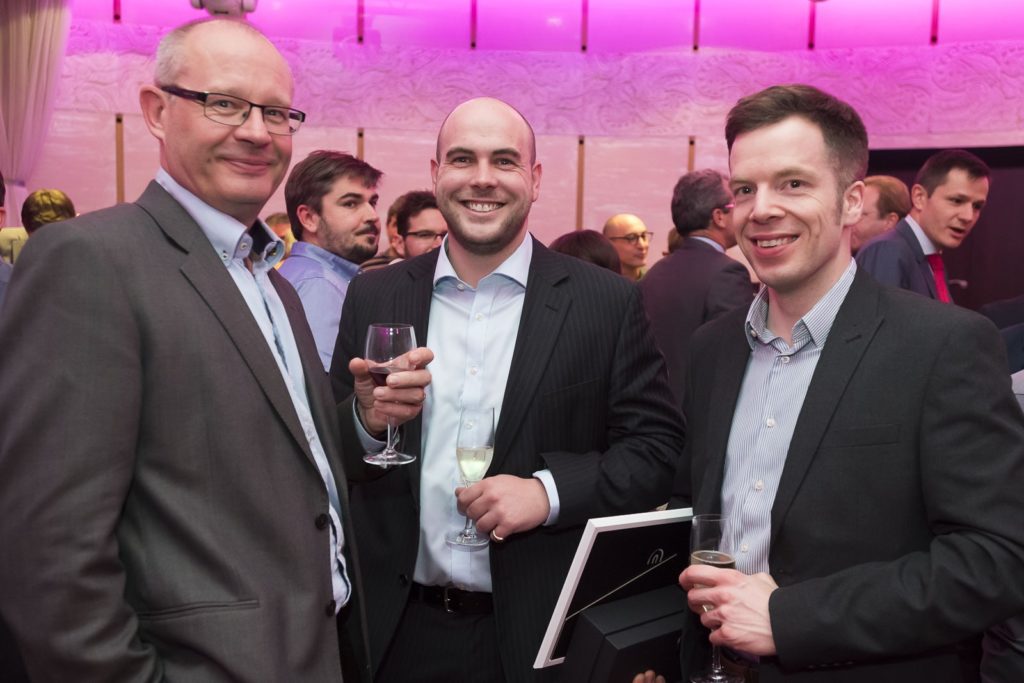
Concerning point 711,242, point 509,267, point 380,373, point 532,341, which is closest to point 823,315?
point 532,341

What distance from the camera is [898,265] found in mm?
3838

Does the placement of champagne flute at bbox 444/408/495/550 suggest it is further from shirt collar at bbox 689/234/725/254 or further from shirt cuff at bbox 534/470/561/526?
shirt collar at bbox 689/234/725/254

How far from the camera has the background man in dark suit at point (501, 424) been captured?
1975 millimetres

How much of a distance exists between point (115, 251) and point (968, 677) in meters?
2.34

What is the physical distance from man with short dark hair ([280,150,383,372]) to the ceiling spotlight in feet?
11.0

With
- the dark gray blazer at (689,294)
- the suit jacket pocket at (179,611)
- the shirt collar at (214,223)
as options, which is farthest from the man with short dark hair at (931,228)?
the suit jacket pocket at (179,611)

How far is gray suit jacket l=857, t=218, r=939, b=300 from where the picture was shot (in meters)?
3.83

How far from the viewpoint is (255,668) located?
4.53 ft

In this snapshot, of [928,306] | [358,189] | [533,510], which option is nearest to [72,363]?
[533,510]

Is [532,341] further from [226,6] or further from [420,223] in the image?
[226,6]

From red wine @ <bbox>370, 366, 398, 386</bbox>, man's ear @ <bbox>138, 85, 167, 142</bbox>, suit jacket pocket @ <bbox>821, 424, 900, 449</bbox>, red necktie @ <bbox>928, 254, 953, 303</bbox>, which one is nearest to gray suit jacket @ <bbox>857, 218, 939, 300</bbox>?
red necktie @ <bbox>928, 254, 953, 303</bbox>

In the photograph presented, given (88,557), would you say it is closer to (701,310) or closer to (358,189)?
(358,189)

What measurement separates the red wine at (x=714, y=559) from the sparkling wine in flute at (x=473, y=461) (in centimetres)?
52

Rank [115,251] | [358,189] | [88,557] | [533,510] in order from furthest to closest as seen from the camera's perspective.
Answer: [358,189] → [533,510] → [115,251] → [88,557]
